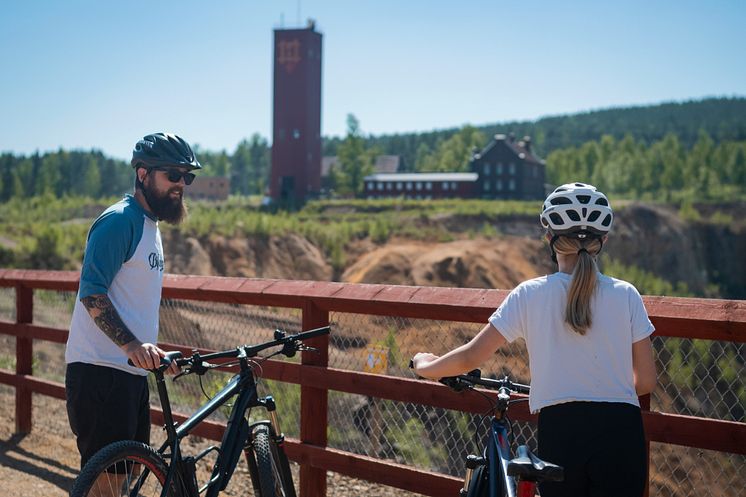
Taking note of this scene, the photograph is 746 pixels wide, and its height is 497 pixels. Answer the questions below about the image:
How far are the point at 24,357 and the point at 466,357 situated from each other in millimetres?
5550

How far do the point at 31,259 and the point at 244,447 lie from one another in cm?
3425

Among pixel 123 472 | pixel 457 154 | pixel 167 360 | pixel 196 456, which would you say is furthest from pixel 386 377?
pixel 457 154

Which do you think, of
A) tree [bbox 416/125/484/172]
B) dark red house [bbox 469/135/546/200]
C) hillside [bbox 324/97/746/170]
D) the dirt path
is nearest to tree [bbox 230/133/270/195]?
hillside [bbox 324/97/746/170]

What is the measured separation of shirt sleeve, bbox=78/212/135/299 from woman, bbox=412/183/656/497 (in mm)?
1796

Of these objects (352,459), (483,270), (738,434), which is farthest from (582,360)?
(483,270)

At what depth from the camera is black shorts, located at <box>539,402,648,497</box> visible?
108 inches

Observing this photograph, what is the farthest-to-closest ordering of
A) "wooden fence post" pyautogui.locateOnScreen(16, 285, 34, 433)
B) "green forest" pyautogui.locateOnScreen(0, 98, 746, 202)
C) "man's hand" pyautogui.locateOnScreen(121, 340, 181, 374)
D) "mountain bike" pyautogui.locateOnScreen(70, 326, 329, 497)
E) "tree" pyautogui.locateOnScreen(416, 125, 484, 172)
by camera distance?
"green forest" pyautogui.locateOnScreen(0, 98, 746, 202) → "tree" pyautogui.locateOnScreen(416, 125, 484, 172) → "wooden fence post" pyautogui.locateOnScreen(16, 285, 34, 433) → "man's hand" pyautogui.locateOnScreen(121, 340, 181, 374) → "mountain bike" pyautogui.locateOnScreen(70, 326, 329, 497)

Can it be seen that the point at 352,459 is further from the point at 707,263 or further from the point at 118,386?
the point at 707,263

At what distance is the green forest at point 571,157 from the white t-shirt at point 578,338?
81.9m

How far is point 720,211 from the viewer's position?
82250 millimetres

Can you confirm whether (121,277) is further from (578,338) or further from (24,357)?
(24,357)

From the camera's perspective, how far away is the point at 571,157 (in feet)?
407

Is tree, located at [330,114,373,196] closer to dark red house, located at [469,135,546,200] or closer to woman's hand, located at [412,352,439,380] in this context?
dark red house, located at [469,135,546,200]

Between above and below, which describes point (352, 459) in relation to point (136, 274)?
below
